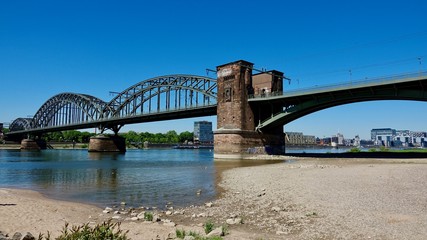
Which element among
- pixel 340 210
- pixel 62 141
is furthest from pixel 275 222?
pixel 62 141

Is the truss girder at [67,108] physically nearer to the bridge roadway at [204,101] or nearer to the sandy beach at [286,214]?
the bridge roadway at [204,101]

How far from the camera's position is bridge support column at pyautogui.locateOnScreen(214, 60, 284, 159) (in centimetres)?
5937

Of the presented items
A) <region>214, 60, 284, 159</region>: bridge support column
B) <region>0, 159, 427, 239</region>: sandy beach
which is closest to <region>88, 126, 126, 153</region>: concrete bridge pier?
<region>214, 60, 284, 159</region>: bridge support column

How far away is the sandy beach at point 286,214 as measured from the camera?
949 centimetres

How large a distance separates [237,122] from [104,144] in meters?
63.2

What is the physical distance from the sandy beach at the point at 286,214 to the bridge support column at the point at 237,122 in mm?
41519

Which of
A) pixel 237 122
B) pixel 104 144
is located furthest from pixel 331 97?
pixel 104 144

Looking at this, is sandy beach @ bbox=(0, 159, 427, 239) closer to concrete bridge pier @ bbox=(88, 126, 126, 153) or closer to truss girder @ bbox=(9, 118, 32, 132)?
concrete bridge pier @ bbox=(88, 126, 126, 153)

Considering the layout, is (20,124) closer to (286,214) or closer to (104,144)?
(104,144)

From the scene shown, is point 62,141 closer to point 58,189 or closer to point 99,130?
point 99,130

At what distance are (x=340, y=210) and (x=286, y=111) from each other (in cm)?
4886

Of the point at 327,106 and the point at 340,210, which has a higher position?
the point at 327,106

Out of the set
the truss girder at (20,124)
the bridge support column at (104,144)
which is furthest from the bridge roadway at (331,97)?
the truss girder at (20,124)

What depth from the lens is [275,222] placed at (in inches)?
436
